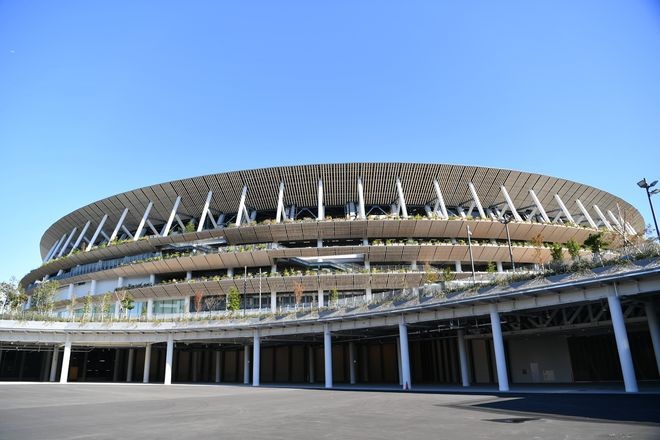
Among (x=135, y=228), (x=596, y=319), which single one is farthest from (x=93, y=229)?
(x=596, y=319)

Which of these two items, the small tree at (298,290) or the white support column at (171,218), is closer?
the small tree at (298,290)

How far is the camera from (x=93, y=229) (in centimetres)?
7431

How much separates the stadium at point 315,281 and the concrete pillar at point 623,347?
8.85 m

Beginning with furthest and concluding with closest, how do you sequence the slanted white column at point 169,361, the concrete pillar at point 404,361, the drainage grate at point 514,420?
the slanted white column at point 169,361 < the concrete pillar at point 404,361 < the drainage grate at point 514,420

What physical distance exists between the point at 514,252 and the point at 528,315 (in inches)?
847

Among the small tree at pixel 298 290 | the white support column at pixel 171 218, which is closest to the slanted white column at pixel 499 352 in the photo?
the small tree at pixel 298 290

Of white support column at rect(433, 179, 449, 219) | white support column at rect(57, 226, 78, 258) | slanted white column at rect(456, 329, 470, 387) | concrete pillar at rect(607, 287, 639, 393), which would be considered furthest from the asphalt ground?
white support column at rect(57, 226, 78, 258)

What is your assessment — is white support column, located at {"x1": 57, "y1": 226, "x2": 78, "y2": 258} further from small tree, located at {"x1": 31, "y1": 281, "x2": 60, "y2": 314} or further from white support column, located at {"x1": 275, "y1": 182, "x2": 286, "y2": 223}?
white support column, located at {"x1": 275, "y1": 182, "x2": 286, "y2": 223}

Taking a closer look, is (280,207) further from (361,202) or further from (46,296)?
(46,296)

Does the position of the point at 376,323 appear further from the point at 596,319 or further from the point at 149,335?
the point at 149,335

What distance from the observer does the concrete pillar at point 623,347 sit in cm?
2412

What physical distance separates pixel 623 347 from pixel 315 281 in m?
34.9

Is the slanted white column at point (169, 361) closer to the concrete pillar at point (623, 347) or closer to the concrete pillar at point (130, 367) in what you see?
the concrete pillar at point (130, 367)

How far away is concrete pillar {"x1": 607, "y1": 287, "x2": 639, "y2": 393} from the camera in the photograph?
79.2 ft
